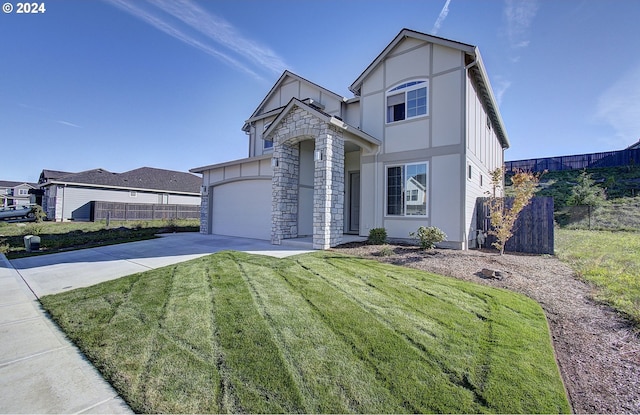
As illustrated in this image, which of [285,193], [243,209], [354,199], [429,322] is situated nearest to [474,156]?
[354,199]

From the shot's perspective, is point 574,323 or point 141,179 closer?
point 574,323

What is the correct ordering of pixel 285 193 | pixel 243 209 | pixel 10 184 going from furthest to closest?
1. pixel 10 184
2. pixel 243 209
3. pixel 285 193

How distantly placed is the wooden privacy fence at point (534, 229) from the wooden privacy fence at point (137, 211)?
2596 cm

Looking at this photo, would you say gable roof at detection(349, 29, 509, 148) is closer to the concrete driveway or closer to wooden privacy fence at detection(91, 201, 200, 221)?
the concrete driveway

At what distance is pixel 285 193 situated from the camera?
9.98 m

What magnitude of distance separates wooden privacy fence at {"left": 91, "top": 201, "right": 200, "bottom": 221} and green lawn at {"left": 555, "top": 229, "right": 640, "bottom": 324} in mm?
27224

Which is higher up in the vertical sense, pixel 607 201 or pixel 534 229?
pixel 607 201

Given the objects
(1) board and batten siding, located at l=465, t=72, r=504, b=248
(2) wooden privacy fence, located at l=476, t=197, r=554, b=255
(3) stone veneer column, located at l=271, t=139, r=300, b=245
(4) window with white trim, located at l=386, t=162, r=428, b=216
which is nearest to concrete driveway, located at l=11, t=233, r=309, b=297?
(3) stone veneer column, located at l=271, t=139, r=300, b=245

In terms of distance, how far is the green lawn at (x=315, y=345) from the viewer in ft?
7.16

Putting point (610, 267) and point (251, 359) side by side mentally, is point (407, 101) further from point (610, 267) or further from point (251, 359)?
point (251, 359)

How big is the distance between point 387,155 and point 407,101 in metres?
2.04

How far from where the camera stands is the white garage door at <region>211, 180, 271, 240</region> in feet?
37.7

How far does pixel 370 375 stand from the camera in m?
2.44

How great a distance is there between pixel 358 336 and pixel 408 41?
10.4 meters
